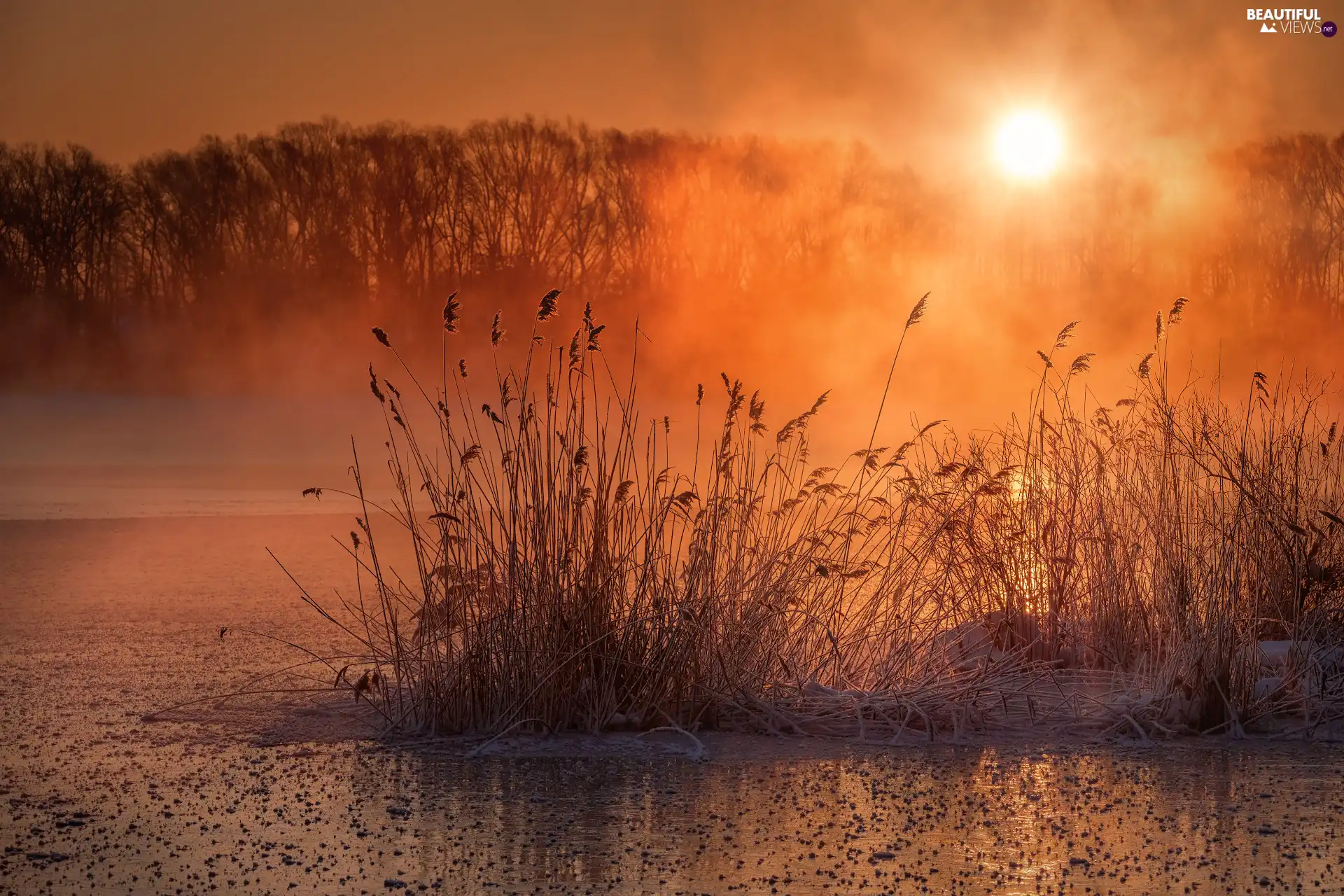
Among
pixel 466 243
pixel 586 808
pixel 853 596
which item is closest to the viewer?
pixel 586 808

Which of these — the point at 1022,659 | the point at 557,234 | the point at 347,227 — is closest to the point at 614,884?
the point at 1022,659

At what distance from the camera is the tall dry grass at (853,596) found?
551 cm

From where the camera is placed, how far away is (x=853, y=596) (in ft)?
21.0

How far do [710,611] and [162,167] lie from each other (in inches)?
966

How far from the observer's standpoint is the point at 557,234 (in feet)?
88.1

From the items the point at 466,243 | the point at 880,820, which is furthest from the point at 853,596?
the point at 466,243

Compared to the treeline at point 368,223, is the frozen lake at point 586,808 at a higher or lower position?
lower

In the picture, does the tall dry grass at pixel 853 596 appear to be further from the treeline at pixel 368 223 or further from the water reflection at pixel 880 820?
the treeline at pixel 368 223

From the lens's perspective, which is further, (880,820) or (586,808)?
(586,808)

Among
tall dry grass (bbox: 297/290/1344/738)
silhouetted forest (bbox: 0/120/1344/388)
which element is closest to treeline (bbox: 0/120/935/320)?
silhouetted forest (bbox: 0/120/1344/388)

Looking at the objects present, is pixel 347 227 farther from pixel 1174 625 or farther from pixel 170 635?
pixel 1174 625

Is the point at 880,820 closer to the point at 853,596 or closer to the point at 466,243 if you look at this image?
the point at 853,596

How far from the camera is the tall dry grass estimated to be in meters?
5.51

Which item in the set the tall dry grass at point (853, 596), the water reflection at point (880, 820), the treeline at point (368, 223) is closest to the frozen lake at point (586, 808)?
the water reflection at point (880, 820)
